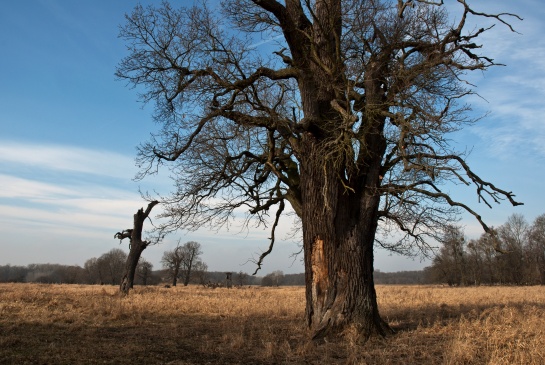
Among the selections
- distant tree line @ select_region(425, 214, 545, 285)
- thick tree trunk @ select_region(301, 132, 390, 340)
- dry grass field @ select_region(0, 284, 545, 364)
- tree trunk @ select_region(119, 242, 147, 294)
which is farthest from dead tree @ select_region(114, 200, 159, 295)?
distant tree line @ select_region(425, 214, 545, 285)

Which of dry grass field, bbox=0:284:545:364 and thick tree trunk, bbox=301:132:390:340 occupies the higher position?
thick tree trunk, bbox=301:132:390:340

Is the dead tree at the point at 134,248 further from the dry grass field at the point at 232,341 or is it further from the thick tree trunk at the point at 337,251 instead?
the thick tree trunk at the point at 337,251

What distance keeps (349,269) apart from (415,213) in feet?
9.37

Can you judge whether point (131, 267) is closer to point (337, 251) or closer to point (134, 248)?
point (134, 248)

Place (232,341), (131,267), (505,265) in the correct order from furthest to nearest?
(505,265) → (131,267) → (232,341)

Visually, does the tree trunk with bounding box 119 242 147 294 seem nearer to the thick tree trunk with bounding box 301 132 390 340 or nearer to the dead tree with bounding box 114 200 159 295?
the dead tree with bounding box 114 200 159 295

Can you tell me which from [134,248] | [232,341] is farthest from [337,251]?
[134,248]

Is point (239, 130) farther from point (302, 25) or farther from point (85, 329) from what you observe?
point (85, 329)

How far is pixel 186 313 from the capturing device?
543 inches

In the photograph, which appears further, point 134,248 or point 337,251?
point 134,248

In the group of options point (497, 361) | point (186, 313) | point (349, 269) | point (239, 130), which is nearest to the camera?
point (497, 361)

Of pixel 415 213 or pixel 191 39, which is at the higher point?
pixel 191 39

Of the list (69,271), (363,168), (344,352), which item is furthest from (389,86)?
(69,271)

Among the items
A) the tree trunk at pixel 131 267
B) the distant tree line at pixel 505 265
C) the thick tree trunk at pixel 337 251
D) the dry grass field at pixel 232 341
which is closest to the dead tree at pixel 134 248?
the tree trunk at pixel 131 267
